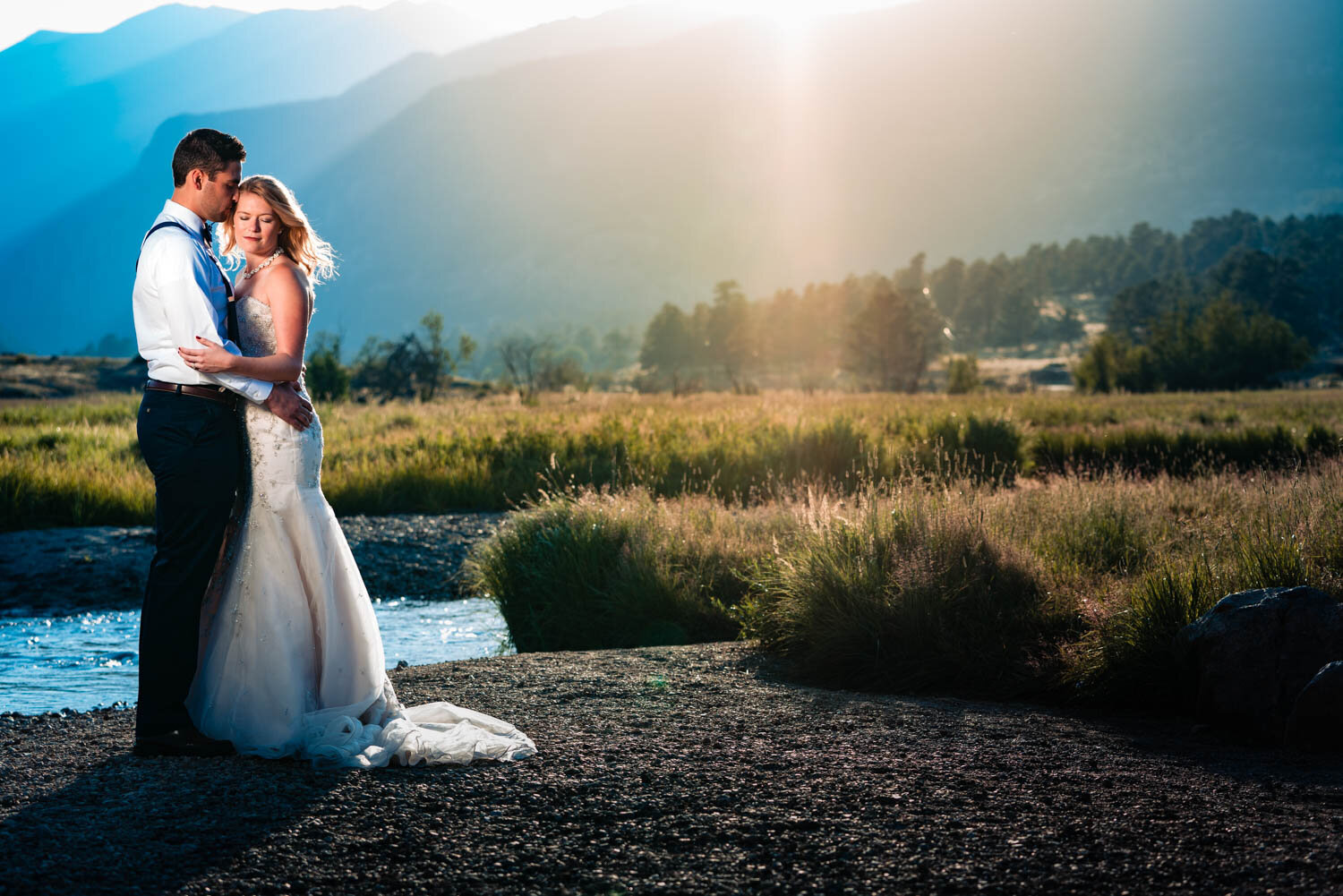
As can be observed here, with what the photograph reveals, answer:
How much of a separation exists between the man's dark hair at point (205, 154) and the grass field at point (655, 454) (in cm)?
1072

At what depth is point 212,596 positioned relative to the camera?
16.4 ft

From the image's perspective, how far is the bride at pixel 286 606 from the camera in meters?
4.87

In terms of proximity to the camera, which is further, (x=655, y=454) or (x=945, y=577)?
(x=655, y=454)

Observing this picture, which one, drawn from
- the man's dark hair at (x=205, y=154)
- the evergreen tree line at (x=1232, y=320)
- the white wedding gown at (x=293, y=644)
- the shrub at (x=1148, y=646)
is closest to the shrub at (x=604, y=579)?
the shrub at (x=1148, y=646)

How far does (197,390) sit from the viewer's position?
15.7ft

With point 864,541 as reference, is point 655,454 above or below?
above

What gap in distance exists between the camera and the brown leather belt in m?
4.77

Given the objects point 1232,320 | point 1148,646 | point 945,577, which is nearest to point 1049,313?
point 1232,320

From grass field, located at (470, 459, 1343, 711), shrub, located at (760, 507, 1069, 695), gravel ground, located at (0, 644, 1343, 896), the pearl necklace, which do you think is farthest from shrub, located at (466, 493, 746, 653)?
the pearl necklace

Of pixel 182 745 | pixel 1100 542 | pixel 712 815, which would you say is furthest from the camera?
pixel 1100 542

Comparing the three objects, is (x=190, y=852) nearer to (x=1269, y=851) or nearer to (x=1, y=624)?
(x=1269, y=851)

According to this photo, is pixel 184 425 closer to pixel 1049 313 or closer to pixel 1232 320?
pixel 1232 320

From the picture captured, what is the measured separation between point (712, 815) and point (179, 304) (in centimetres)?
313

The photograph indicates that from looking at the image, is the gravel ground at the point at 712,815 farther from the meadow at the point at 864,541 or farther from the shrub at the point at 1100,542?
the shrub at the point at 1100,542
